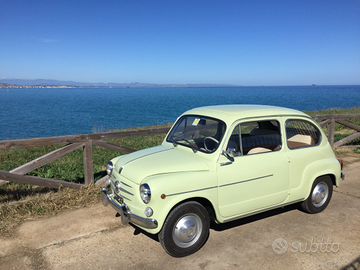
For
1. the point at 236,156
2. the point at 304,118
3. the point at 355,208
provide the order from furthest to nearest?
the point at 355,208 < the point at 304,118 < the point at 236,156

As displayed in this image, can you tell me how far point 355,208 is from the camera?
17.4 ft

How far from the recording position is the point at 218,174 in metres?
3.86

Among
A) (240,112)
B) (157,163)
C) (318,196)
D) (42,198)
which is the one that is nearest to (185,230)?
(157,163)

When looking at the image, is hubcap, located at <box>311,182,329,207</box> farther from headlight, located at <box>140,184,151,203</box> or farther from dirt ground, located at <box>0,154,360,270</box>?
headlight, located at <box>140,184,151,203</box>

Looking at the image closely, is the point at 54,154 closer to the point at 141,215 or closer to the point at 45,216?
the point at 45,216

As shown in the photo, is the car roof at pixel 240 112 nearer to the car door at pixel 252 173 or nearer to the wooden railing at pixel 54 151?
the car door at pixel 252 173

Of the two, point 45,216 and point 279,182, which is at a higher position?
point 279,182

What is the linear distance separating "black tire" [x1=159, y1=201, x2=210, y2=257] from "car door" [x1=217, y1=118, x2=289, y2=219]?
13.7 inches

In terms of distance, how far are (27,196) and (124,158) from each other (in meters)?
2.63

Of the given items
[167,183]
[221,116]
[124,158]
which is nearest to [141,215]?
[167,183]

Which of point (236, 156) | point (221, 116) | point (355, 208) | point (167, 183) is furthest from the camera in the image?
point (355, 208)

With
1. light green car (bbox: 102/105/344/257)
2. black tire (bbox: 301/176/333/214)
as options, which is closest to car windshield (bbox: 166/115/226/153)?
light green car (bbox: 102/105/344/257)

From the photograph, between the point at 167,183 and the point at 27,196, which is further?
the point at 27,196

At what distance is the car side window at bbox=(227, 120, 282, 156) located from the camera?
4.21m
